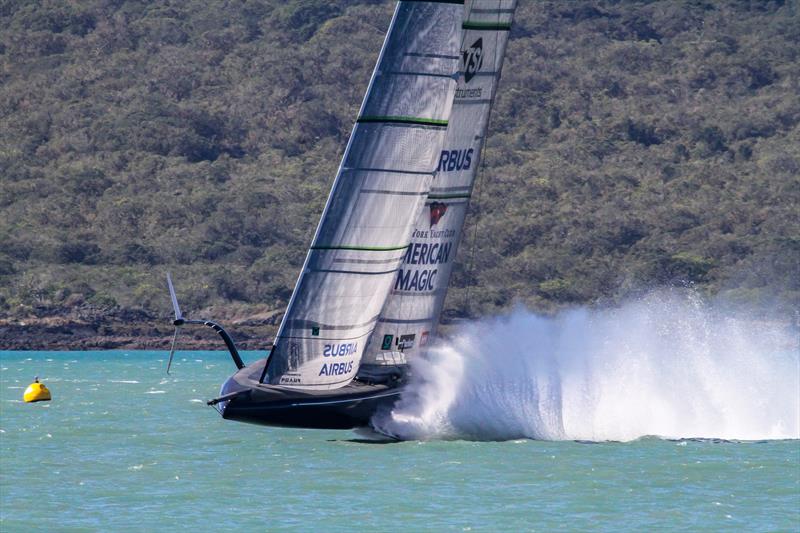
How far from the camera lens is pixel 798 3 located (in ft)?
635

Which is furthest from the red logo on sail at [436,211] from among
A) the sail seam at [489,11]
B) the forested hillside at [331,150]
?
the forested hillside at [331,150]

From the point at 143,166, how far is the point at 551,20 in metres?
58.1

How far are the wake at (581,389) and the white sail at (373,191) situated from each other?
6.08 feet

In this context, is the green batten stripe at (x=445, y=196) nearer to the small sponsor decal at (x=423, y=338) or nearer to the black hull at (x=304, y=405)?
the small sponsor decal at (x=423, y=338)

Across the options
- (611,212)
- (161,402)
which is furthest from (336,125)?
(161,402)

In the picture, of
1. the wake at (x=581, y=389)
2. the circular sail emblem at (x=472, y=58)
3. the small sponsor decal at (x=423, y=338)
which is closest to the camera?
the wake at (x=581, y=389)

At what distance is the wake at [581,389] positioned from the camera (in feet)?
103

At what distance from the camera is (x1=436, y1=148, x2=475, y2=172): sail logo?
3191 centimetres

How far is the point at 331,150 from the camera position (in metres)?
156

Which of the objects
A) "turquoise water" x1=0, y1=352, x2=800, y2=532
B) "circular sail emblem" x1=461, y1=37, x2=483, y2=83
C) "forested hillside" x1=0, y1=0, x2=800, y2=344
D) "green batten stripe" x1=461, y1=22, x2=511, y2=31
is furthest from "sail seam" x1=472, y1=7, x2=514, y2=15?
"forested hillside" x1=0, y1=0, x2=800, y2=344

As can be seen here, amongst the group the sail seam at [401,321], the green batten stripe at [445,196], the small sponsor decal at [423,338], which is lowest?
the small sponsor decal at [423,338]

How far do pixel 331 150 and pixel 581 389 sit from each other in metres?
124

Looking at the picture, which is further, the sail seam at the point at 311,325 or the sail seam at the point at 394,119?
the sail seam at the point at 311,325

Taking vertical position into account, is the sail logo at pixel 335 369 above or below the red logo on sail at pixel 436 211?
below
